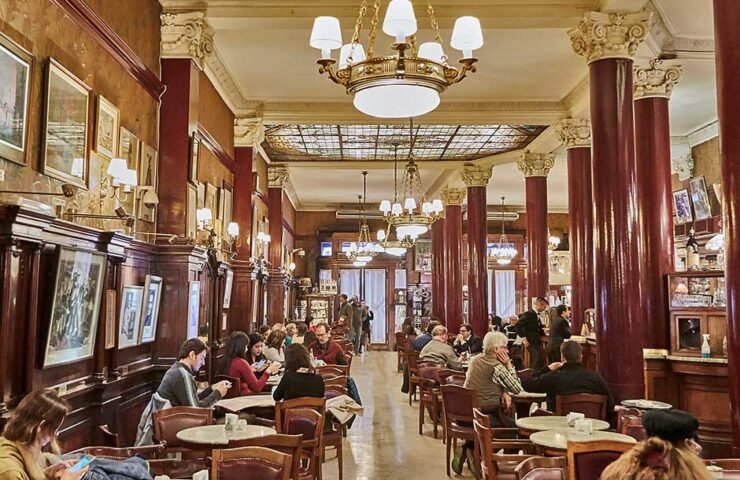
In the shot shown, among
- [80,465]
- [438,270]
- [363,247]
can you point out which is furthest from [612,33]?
[363,247]

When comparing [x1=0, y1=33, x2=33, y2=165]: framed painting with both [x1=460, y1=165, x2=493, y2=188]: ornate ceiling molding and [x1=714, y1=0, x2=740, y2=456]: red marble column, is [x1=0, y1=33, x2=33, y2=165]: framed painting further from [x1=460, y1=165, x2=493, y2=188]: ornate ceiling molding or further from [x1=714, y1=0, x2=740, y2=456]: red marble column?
[x1=460, y1=165, x2=493, y2=188]: ornate ceiling molding

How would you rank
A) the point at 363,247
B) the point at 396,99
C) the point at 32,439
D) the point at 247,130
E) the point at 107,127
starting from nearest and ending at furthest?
the point at 32,439
the point at 396,99
the point at 107,127
the point at 247,130
the point at 363,247

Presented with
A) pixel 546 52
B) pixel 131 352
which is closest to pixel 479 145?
pixel 546 52

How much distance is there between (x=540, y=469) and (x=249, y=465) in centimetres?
157

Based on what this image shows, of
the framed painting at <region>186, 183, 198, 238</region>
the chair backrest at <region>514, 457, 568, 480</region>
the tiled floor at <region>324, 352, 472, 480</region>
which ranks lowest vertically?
the tiled floor at <region>324, 352, 472, 480</region>

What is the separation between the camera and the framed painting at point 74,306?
15.2 feet

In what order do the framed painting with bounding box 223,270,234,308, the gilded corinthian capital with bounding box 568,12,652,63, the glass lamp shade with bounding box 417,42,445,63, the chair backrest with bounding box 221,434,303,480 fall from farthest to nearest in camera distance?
1. the framed painting with bounding box 223,270,234,308
2. the gilded corinthian capital with bounding box 568,12,652,63
3. the glass lamp shade with bounding box 417,42,445,63
4. the chair backrest with bounding box 221,434,303,480

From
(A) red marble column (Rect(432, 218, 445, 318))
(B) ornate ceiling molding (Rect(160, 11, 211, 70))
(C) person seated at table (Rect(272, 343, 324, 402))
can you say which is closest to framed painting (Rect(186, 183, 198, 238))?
(B) ornate ceiling molding (Rect(160, 11, 211, 70))

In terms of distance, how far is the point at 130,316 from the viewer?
246 inches

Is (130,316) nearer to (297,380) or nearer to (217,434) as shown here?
(297,380)

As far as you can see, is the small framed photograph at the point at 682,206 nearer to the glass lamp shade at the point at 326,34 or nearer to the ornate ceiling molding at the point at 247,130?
the ornate ceiling molding at the point at 247,130

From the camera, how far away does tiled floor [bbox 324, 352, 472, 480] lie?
23.6 feet

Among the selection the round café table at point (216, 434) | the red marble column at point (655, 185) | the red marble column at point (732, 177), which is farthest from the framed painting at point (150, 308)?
the red marble column at point (655, 185)

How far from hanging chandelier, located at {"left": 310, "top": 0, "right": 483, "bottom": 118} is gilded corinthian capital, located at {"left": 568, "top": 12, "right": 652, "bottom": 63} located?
3.34 m
